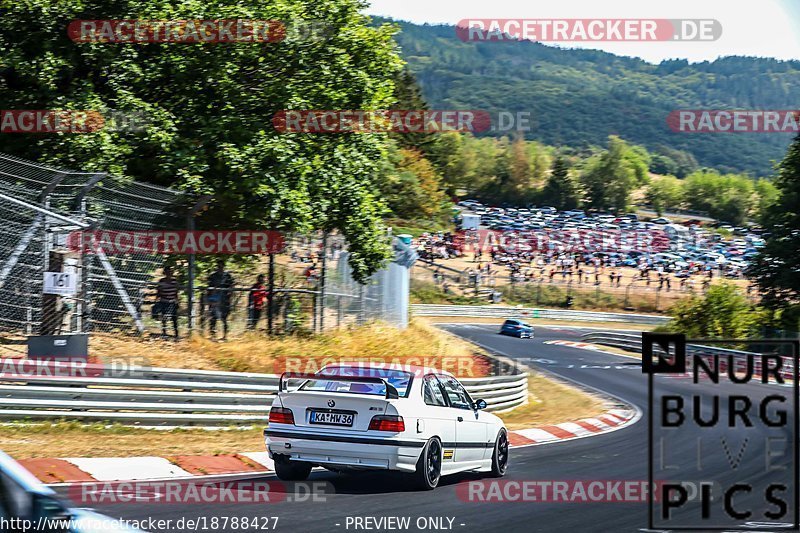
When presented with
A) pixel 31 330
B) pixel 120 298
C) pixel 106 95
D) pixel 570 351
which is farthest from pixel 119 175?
pixel 570 351

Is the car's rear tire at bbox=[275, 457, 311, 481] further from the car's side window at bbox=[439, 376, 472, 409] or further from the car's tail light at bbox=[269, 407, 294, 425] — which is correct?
the car's side window at bbox=[439, 376, 472, 409]

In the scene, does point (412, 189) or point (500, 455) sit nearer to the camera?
point (500, 455)

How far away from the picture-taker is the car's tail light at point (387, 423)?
9297mm

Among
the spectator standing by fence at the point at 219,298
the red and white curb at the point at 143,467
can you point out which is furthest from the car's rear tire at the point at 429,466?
the spectator standing by fence at the point at 219,298

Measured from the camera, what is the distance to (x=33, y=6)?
57.3ft

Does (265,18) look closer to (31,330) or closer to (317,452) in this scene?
(31,330)

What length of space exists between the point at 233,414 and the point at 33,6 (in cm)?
870

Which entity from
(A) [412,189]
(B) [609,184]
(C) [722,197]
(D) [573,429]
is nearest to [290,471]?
(D) [573,429]

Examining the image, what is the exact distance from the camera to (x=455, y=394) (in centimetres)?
1096

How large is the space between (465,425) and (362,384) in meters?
1.44

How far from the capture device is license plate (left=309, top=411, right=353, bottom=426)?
9.41 meters

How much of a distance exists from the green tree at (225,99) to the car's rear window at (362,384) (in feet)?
28.9

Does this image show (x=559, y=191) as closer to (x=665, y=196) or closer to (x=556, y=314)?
(x=665, y=196)

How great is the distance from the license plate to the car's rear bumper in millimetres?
120
